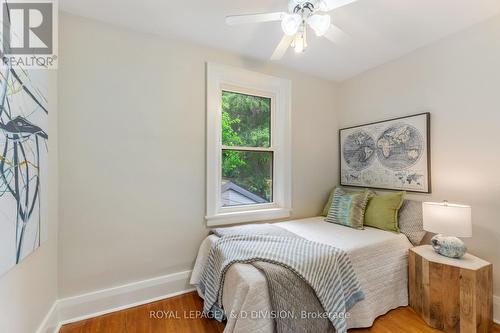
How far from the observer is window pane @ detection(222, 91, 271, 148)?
7.94 ft

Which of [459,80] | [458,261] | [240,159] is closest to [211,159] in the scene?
[240,159]

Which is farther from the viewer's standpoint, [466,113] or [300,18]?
[466,113]

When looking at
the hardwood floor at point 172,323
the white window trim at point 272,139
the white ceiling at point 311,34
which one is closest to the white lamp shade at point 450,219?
the hardwood floor at point 172,323

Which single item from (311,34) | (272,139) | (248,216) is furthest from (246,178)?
(311,34)

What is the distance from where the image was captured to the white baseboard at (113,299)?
1628 millimetres

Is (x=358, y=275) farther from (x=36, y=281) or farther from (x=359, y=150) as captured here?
(x=36, y=281)

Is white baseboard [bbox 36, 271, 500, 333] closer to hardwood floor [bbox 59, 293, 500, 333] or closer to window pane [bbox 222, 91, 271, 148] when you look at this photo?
hardwood floor [bbox 59, 293, 500, 333]

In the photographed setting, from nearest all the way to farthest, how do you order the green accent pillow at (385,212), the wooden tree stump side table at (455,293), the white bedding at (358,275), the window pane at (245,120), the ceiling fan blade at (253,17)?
the white bedding at (358,275)
the ceiling fan blade at (253,17)
the wooden tree stump side table at (455,293)
the green accent pillow at (385,212)
the window pane at (245,120)

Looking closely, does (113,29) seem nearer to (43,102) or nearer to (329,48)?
(43,102)

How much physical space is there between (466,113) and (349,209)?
1.31 meters

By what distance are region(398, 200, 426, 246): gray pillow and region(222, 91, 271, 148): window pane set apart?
61.7 inches

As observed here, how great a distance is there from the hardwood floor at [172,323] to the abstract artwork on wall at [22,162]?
821 millimetres

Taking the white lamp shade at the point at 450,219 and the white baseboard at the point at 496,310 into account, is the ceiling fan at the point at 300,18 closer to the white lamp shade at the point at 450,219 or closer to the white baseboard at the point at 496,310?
the white lamp shade at the point at 450,219

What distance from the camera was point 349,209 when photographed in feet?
7.86
